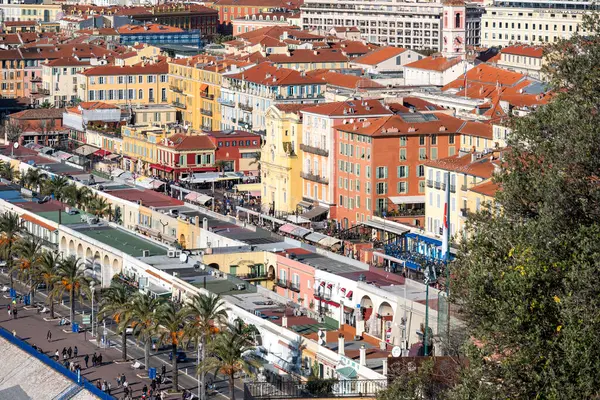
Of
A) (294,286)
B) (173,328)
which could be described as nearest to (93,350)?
(173,328)

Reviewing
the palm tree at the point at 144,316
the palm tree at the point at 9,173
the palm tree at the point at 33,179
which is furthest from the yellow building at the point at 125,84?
the palm tree at the point at 144,316

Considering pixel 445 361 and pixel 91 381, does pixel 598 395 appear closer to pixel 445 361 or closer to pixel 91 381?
pixel 445 361

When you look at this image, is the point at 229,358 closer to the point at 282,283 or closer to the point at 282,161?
the point at 282,283

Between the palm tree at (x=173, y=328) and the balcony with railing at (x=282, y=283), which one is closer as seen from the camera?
the palm tree at (x=173, y=328)

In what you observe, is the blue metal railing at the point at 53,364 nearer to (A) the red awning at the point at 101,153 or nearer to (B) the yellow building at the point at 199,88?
(A) the red awning at the point at 101,153

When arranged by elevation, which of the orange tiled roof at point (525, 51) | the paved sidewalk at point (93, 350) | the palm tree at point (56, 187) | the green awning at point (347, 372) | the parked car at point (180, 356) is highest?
the orange tiled roof at point (525, 51)

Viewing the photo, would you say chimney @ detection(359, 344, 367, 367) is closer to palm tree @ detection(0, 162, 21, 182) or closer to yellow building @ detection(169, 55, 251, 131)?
palm tree @ detection(0, 162, 21, 182)

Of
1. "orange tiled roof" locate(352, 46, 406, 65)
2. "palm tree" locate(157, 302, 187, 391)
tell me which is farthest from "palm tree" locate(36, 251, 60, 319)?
"orange tiled roof" locate(352, 46, 406, 65)
